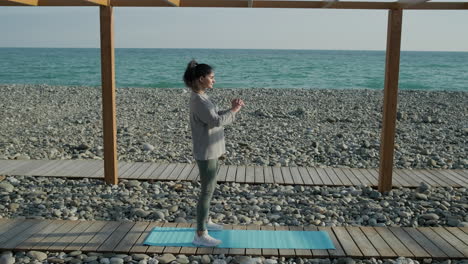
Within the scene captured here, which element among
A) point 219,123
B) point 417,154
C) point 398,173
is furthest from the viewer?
point 417,154

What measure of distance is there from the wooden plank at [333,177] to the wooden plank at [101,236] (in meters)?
3.08

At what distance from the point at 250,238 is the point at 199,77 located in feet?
5.20

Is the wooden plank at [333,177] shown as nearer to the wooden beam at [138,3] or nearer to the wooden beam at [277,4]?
the wooden beam at [277,4]

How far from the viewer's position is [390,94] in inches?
223

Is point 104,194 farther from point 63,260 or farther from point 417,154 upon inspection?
point 417,154

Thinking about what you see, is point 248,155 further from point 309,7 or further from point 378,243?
point 378,243

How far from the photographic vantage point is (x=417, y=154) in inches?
340

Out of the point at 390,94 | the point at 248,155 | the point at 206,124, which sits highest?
the point at 390,94

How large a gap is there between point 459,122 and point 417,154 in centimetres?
484

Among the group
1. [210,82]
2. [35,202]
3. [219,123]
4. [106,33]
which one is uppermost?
[106,33]

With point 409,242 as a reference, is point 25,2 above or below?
above

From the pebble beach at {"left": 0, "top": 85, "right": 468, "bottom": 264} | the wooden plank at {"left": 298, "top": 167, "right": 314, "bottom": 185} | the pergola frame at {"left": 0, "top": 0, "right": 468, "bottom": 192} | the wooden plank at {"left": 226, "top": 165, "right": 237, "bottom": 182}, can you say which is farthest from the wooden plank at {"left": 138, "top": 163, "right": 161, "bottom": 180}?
the wooden plank at {"left": 298, "top": 167, "right": 314, "bottom": 185}

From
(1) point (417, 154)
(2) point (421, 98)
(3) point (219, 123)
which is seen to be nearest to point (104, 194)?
(3) point (219, 123)

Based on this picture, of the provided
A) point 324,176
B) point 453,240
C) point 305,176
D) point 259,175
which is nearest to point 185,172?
point 259,175
